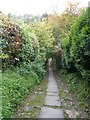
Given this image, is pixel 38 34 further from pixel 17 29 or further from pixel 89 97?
pixel 89 97

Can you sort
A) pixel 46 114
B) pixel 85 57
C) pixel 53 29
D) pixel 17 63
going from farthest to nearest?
pixel 53 29, pixel 17 63, pixel 85 57, pixel 46 114

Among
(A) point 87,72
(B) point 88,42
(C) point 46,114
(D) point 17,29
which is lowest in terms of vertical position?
(C) point 46,114

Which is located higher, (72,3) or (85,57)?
(72,3)

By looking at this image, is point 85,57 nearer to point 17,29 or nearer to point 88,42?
point 88,42

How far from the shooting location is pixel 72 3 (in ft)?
97.8

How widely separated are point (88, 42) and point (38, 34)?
48.3 feet

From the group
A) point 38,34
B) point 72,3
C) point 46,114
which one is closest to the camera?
point 46,114

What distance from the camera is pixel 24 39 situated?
40.5 feet

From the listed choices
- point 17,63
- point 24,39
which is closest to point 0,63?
point 17,63

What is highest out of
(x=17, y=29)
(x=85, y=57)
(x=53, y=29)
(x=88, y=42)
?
(x=53, y=29)

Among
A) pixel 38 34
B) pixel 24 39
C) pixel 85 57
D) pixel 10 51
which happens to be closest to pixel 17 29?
pixel 24 39

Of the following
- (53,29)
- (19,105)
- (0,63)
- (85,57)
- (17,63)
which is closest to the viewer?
(19,105)

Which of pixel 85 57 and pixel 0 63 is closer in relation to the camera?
pixel 85 57

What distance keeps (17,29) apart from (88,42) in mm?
5738
